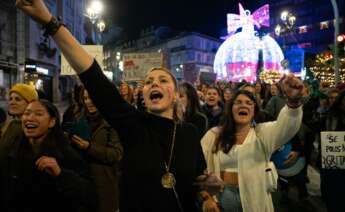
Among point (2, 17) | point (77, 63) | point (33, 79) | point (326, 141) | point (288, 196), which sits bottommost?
point (288, 196)

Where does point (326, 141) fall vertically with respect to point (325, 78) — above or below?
below

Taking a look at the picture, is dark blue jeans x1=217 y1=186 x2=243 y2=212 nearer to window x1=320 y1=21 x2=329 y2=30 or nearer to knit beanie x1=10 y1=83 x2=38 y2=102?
knit beanie x1=10 y1=83 x2=38 y2=102

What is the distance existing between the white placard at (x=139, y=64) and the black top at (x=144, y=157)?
6561 millimetres

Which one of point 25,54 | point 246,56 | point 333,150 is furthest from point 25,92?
point 246,56

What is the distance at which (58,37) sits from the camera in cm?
218

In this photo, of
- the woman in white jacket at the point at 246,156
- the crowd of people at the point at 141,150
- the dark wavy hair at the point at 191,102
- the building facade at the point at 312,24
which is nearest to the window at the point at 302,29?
the building facade at the point at 312,24

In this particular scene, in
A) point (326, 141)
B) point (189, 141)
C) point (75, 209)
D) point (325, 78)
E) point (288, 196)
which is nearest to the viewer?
point (189, 141)

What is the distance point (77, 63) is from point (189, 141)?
0.96 meters

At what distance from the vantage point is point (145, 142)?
248 cm

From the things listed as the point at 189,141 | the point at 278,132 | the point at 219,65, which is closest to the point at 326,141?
the point at 278,132

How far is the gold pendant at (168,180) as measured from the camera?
7.95 ft

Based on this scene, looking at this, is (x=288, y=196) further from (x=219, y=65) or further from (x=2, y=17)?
(x=219, y=65)

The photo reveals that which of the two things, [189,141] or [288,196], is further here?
[288,196]

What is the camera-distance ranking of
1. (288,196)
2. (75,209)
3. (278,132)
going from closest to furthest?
(75,209) < (278,132) < (288,196)
